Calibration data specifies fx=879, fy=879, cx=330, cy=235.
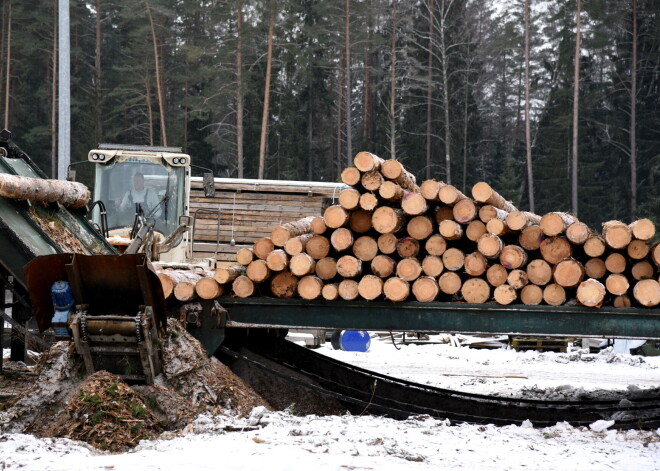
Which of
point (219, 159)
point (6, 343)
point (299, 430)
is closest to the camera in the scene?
point (299, 430)

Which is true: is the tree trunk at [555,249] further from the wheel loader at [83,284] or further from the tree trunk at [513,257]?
the wheel loader at [83,284]

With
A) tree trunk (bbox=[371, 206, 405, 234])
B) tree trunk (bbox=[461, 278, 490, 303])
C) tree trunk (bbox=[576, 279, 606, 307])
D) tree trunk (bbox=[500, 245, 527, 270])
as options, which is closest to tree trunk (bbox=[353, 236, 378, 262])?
tree trunk (bbox=[371, 206, 405, 234])

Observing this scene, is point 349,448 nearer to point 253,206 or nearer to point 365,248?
point 365,248

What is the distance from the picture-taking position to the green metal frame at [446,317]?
8.30m

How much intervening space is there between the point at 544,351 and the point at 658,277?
978 centimetres

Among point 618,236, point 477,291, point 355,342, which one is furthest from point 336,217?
point 355,342

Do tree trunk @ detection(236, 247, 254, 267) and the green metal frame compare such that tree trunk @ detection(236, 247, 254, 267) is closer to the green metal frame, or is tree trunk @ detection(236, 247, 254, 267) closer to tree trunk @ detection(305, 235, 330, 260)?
the green metal frame

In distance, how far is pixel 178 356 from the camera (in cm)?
820

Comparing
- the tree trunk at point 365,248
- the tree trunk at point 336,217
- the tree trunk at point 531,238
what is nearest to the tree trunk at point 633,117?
the tree trunk at point 531,238

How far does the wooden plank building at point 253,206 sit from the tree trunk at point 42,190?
1273cm

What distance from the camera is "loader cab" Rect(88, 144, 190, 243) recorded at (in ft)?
45.6

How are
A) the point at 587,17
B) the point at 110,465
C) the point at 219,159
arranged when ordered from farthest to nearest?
the point at 219,159 < the point at 587,17 < the point at 110,465

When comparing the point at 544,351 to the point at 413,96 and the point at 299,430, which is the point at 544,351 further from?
the point at 413,96

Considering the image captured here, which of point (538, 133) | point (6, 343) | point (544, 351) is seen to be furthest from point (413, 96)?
point (6, 343)
